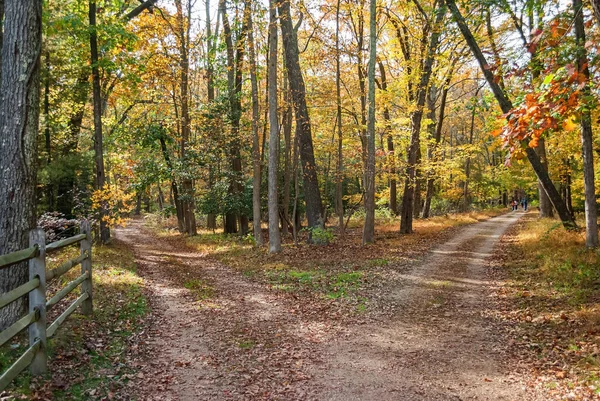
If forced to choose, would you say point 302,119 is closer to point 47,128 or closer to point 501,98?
point 501,98

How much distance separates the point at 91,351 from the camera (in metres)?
5.77

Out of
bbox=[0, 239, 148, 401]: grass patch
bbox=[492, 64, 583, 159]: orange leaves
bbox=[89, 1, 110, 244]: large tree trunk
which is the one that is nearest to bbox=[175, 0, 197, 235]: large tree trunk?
bbox=[89, 1, 110, 244]: large tree trunk

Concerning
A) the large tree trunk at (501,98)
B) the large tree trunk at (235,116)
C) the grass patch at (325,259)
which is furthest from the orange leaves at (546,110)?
the large tree trunk at (235,116)

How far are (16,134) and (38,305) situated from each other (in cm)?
241

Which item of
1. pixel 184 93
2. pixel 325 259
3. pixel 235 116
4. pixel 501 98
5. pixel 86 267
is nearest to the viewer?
pixel 86 267

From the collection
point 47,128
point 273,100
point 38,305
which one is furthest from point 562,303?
point 47,128

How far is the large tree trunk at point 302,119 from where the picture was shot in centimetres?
1688

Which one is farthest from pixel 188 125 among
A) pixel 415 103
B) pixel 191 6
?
pixel 415 103

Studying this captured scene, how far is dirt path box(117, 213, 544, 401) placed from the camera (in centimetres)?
509

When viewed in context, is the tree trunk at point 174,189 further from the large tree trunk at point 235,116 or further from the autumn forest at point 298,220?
the large tree trunk at point 235,116

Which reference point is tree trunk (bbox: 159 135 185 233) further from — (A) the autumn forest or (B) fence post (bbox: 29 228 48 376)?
(B) fence post (bbox: 29 228 48 376)

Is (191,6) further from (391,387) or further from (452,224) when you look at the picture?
(391,387)

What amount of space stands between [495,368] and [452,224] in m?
21.4

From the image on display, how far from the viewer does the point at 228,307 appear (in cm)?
876
